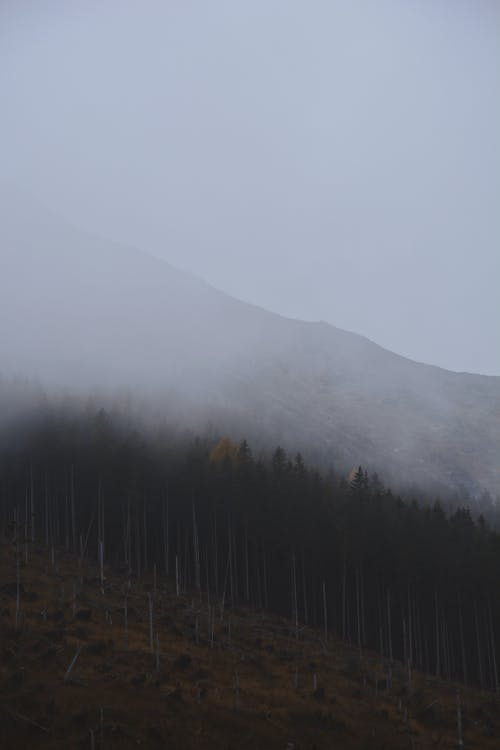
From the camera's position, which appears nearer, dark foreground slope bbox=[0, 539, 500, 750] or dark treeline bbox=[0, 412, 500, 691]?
dark foreground slope bbox=[0, 539, 500, 750]

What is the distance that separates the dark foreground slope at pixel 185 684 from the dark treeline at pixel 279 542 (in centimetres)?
950

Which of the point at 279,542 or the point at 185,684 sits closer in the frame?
the point at 185,684

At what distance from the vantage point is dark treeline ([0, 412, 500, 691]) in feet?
240

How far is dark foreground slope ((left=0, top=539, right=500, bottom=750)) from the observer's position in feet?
108

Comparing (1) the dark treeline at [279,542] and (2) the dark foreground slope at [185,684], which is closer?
(2) the dark foreground slope at [185,684]

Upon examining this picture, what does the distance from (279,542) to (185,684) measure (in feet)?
120

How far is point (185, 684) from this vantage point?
40156 mm

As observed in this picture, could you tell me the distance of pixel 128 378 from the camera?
7121 inches

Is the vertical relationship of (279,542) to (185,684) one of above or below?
above

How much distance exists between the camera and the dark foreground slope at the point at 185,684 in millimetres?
32781

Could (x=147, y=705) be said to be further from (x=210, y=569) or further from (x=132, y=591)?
(x=210, y=569)

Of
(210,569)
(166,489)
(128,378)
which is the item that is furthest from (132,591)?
(128,378)

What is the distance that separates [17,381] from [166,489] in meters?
51.4

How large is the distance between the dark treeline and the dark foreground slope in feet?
31.2
